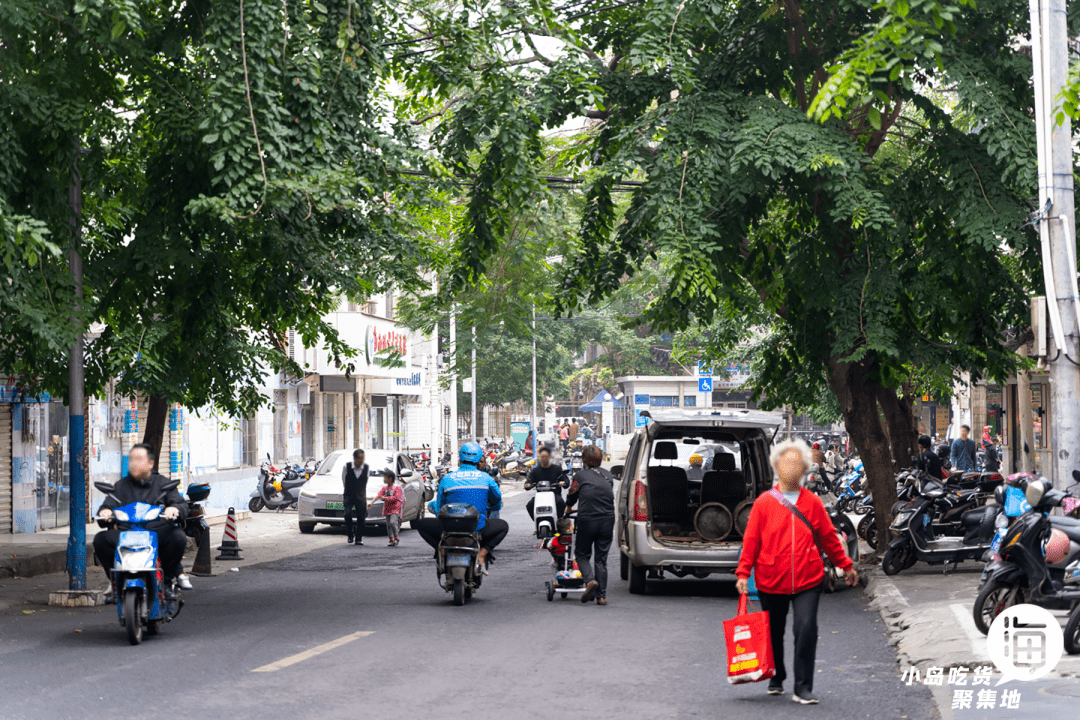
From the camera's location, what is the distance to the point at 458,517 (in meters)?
12.3

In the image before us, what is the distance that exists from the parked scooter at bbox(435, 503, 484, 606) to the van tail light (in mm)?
1888

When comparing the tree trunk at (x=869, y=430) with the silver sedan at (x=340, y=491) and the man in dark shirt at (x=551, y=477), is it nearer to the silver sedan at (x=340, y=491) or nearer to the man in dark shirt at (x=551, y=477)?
the man in dark shirt at (x=551, y=477)

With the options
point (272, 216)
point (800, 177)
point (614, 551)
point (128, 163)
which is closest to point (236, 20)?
point (272, 216)

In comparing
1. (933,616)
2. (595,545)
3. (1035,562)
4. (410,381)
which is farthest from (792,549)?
(410,381)

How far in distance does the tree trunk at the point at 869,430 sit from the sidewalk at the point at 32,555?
406 inches

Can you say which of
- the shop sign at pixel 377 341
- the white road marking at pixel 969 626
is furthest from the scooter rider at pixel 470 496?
the shop sign at pixel 377 341

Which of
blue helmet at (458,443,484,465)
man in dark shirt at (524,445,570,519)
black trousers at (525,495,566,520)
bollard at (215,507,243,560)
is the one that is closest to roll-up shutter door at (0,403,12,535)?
bollard at (215,507,243,560)

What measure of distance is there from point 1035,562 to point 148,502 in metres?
7.15

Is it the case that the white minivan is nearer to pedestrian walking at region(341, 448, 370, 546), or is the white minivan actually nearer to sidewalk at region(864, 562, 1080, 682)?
sidewalk at region(864, 562, 1080, 682)

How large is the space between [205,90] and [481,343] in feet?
82.1

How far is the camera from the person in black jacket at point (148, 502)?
10.1 meters

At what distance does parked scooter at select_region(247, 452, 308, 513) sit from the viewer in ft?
95.1

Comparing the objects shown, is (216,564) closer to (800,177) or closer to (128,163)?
(128,163)

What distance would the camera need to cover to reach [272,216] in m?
11.2
